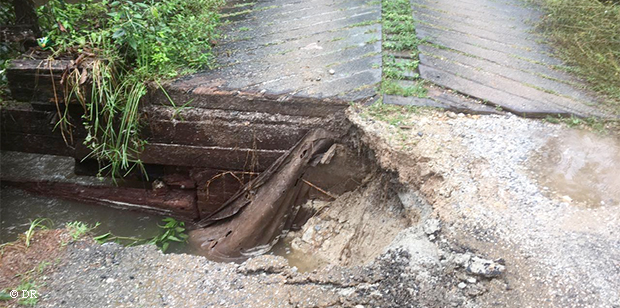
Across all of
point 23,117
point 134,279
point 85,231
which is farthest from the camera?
point 23,117

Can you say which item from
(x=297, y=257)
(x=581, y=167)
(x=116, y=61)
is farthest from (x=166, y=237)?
(x=581, y=167)

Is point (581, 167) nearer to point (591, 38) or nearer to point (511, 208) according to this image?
point (511, 208)

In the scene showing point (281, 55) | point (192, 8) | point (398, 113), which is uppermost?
point (192, 8)

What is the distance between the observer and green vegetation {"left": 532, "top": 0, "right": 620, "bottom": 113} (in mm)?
3242

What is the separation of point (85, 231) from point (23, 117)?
157 cm

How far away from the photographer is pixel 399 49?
12.4 ft

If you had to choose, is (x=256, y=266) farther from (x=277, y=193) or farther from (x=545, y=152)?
(x=545, y=152)

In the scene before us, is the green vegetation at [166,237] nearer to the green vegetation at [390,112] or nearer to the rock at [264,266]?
the rock at [264,266]

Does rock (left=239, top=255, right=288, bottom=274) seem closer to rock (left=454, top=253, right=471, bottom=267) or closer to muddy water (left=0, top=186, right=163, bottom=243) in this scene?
rock (left=454, top=253, right=471, bottom=267)

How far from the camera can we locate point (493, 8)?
4801mm

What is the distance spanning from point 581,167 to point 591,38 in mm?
Result: 1579

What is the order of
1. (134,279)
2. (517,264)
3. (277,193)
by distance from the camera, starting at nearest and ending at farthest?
(517,264) < (134,279) < (277,193)

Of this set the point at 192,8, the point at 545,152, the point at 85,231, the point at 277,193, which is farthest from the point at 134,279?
the point at 192,8

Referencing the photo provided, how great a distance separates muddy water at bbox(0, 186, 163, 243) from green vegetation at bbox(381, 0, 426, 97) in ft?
7.43
